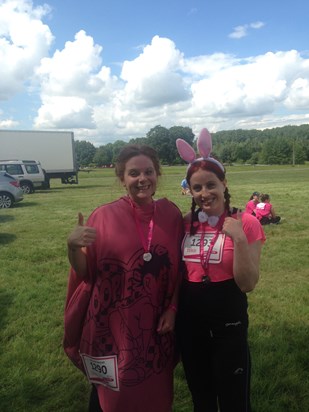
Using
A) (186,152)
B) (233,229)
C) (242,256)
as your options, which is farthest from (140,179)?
(242,256)

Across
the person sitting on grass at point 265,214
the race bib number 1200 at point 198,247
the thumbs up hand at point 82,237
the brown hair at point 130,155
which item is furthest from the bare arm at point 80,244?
the person sitting on grass at point 265,214

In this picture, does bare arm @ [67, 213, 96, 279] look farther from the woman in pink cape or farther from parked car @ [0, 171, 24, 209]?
parked car @ [0, 171, 24, 209]

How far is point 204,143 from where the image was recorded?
2.11m

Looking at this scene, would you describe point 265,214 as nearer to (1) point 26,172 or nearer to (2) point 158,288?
(2) point 158,288

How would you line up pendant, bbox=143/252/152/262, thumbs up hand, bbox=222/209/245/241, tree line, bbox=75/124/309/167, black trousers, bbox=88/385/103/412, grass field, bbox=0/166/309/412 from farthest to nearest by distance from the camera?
tree line, bbox=75/124/309/167 → grass field, bbox=0/166/309/412 → black trousers, bbox=88/385/103/412 → pendant, bbox=143/252/152/262 → thumbs up hand, bbox=222/209/245/241

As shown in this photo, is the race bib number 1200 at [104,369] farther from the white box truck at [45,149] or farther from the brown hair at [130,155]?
the white box truck at [45,149]

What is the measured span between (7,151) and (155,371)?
24459 mm

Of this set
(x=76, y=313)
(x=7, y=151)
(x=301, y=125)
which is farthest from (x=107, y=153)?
(x=301, y=125)

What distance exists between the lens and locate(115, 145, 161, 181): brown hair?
2139 millimetres

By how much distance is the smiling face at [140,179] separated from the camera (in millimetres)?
2084

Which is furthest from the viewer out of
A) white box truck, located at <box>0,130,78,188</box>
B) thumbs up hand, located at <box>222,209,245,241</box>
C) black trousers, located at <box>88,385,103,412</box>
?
white box truck, located at <box>0,130,78,188</box>

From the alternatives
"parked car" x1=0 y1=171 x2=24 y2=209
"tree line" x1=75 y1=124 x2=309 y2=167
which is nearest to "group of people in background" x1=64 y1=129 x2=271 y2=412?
"parked car" x1=0 y1=171 x2=24 y2=209

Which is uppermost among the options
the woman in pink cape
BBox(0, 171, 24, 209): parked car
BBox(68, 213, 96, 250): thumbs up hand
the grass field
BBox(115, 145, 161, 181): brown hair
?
BBox(115, 145, 161, 181): brown hair

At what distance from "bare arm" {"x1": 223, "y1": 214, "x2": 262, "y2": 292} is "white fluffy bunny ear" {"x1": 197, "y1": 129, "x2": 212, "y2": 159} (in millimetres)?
407
